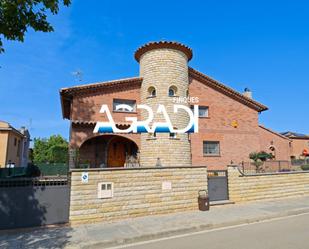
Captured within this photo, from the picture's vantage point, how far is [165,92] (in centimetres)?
1680

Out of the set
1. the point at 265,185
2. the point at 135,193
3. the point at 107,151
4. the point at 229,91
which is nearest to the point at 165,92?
the point at 107,151

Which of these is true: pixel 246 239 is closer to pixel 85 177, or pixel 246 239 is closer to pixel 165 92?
pixel 85 177

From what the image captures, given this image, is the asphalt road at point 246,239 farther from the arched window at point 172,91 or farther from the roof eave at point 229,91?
the roof eave at point 229,91

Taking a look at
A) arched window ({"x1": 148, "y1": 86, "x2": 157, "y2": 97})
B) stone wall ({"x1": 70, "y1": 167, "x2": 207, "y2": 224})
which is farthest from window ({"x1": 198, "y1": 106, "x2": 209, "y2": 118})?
stone wall ({"x1": 70, "y1": 167, "x2": 207, "y2": 224})

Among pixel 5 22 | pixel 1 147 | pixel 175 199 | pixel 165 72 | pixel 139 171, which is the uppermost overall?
pixel 165 72

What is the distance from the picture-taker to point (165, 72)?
16953mm

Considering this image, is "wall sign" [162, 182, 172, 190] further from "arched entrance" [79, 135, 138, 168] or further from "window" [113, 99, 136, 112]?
"window" [113, 99, 136, 112]

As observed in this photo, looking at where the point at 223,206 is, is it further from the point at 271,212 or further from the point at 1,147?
the point at 1,147

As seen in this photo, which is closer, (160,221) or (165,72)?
(160,221)

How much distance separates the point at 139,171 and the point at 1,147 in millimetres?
20903

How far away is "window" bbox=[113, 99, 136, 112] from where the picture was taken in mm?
17156

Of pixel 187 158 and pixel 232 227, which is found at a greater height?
pixel 187 158

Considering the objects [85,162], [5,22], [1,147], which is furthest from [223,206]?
[1,147]

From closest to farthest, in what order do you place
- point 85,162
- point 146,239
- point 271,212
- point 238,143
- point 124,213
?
1. point 146,239
2. point 124,213
3. point 271,212
4. point 85,162
5. point 238,143
